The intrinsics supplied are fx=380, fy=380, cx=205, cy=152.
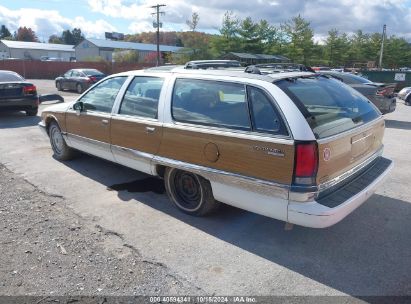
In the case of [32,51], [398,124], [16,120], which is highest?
[32,51]

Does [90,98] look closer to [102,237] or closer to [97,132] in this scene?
[97,132]

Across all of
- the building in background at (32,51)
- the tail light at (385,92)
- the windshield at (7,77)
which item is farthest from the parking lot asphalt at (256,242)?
the building in background at (32,51)

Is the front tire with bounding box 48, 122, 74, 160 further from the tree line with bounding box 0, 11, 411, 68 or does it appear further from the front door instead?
the tree line with bounding box 0, 11, 411, 68

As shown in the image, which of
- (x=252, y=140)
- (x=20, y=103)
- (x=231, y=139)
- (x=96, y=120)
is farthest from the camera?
(x=20, y=103)

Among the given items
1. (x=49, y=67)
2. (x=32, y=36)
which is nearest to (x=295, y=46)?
(x=49, y=67)

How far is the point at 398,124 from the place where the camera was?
11.4m

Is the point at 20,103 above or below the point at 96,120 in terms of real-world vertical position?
below

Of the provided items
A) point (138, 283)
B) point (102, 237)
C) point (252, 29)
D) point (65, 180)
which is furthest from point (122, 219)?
point (252, 29)

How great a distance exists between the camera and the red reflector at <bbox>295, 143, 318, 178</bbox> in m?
3.19

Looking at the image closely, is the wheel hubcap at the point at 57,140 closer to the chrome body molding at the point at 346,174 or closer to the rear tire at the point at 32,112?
the chrome body molding at the point at 346,174

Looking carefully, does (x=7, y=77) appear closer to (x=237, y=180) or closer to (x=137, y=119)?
(x=137, y=119)

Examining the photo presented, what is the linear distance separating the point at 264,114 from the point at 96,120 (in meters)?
2.75

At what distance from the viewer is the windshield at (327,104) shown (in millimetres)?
3447

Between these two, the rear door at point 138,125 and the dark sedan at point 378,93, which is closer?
the rear door at point 138,125
